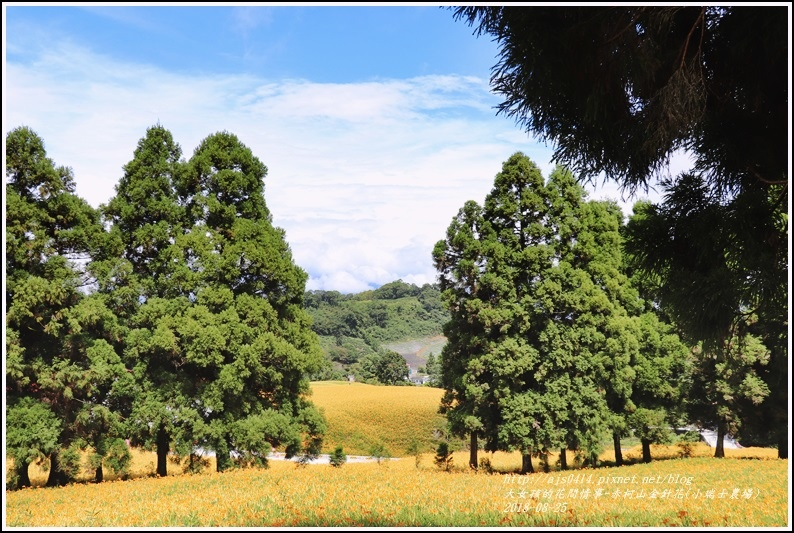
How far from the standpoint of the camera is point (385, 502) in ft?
27.2

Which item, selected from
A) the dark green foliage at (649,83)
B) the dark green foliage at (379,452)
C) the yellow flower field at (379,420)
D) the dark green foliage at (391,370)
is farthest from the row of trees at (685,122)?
the dark green foliage at (391,370)

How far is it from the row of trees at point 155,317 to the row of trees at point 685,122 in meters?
12.6

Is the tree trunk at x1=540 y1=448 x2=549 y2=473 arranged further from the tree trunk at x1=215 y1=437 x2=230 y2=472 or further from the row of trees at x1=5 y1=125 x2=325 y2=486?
the tree trunk at x1=215 y1=437 x2=230 y2=472

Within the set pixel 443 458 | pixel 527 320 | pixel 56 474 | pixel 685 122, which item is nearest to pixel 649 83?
pixel 685 122

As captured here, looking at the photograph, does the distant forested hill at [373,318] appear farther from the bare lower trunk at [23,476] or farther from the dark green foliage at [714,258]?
the dark green foliage at [714,258]

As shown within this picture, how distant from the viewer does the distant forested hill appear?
86.6 metres

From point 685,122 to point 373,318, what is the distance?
9368 centimetres

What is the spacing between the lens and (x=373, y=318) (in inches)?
3826

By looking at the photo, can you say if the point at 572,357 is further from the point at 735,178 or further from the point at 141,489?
the point at 735,178

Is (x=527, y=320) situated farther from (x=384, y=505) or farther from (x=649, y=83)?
(x=649, y=83)

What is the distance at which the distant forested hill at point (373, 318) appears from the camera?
284ft

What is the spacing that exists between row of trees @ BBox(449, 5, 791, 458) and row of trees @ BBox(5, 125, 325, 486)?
41.5ft

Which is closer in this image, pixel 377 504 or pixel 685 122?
pixel 685 122

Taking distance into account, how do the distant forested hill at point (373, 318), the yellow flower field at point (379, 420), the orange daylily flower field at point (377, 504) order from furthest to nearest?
the distant forested hill at point (373, 318), the yellow flower field at point (379, 420), the orange daylily flower field at point (377, 504)
